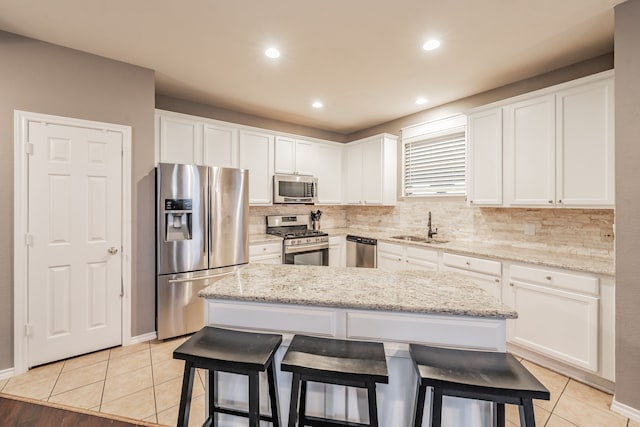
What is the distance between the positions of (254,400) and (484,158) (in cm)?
312

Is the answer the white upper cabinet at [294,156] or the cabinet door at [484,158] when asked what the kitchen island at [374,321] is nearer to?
the cabinet door at [484,158]

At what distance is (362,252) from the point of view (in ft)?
13.9

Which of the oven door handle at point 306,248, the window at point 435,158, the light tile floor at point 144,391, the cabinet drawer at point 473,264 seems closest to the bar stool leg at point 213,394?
the light tile floor at point 144,391

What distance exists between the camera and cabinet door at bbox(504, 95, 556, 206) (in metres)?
2.58

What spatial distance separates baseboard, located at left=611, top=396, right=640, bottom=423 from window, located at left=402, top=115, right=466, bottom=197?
2.27 m

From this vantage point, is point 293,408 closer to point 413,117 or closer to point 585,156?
point 585,156

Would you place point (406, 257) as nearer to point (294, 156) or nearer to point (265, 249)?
point (265, 249)

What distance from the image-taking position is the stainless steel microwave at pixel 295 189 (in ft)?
13.6

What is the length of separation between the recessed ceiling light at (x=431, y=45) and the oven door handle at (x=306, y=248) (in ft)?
9.03

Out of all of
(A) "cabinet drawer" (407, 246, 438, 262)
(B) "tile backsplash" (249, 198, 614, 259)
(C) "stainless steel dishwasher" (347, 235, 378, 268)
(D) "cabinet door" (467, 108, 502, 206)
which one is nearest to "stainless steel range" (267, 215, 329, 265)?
(B) "tile backsplash" (249, 198, 614, 259)

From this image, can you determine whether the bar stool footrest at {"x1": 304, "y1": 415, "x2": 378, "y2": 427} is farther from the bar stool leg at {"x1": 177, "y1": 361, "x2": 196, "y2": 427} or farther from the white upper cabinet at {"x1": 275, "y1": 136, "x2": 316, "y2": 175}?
the white upper cabinet at {"x1": 275, "y1": 136, "x2": 316, "y2": 175}

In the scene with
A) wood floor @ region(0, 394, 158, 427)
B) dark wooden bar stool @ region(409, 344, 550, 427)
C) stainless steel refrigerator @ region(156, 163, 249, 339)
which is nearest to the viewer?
dark wooden bar stool @ region(409, 344, 550, 427)

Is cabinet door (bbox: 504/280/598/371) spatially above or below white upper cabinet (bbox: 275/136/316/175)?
below

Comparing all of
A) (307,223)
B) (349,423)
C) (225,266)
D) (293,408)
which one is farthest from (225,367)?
(307,223)
